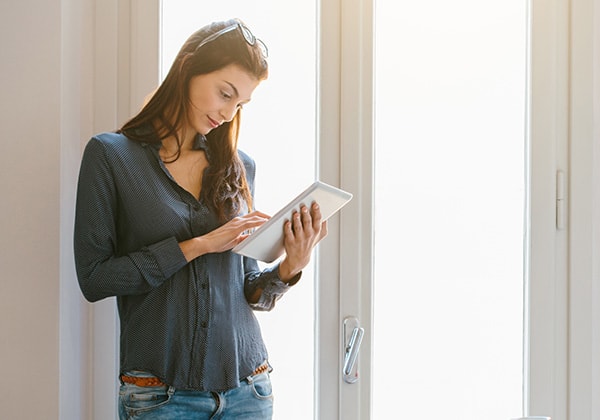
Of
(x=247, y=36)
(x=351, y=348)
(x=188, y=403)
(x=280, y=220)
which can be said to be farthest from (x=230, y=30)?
(x=351, y=348)

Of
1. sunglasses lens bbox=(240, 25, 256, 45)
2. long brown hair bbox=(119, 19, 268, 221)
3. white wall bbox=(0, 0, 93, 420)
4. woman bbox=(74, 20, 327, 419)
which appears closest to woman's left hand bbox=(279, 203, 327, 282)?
woman bbox=(74, 20, 327, 419)

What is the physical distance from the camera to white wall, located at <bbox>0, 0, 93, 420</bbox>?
1.66m

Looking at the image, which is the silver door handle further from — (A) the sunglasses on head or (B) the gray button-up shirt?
(A) the sunglasses on head

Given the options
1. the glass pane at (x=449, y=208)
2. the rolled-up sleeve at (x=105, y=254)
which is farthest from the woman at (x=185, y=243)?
the glass pane at (x=449, y=208)

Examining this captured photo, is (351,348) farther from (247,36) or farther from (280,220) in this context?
(247,36)

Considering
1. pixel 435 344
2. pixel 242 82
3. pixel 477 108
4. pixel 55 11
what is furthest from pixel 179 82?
pixel 435 344

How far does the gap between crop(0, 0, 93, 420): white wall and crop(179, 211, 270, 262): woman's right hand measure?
1.47ft

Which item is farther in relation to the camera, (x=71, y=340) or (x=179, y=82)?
(x=71, y=340)

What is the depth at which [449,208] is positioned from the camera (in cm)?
197

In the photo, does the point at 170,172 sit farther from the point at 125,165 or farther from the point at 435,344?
the point at 435,344

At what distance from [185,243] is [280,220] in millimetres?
203

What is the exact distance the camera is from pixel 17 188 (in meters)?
1.66

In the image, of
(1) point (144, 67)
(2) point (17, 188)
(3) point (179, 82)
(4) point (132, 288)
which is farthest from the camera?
(1) point (144, 67)

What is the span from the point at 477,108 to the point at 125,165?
107cm
